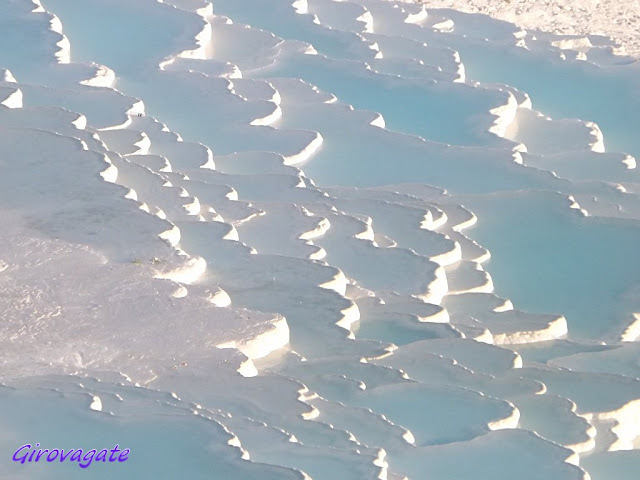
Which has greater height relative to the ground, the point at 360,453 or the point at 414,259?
the point at 360,453

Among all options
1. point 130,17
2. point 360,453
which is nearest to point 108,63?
point 130,17

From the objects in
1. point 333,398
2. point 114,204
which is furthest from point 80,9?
point 333,398

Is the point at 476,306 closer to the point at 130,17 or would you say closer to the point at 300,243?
the point at 300,243

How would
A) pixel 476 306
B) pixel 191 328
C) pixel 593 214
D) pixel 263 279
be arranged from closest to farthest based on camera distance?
pixel 191 328, pixel 263 279, pixel 476 306, pixel 593 214

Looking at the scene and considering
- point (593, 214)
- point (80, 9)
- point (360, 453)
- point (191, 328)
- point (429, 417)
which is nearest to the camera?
point (360, 453)

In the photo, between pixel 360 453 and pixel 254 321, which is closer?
pixel 360 453

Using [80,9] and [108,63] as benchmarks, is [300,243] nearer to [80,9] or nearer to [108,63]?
[108,63]
